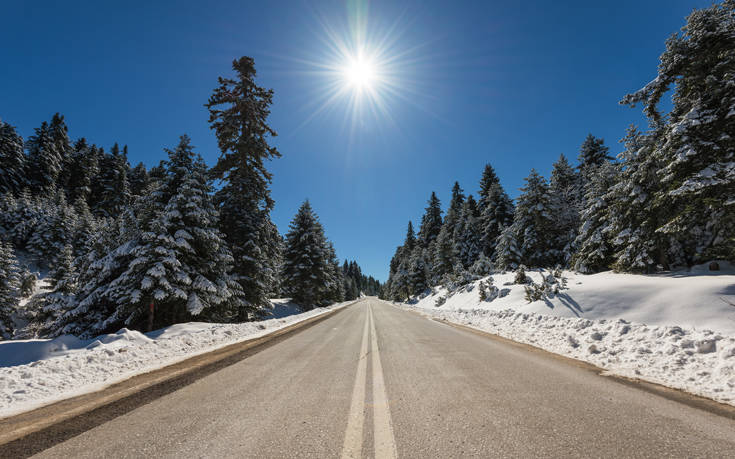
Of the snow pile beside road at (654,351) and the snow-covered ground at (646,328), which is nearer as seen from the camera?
the snow pile beside road at (654,351)

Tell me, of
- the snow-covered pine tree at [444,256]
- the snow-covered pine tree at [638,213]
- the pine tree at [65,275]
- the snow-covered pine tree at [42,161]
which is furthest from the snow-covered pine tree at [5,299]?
the snow-covered pine tree at [42,161]

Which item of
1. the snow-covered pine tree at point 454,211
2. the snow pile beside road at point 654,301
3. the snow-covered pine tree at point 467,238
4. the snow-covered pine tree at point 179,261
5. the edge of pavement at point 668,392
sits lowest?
the edge of pavement at point 668,392

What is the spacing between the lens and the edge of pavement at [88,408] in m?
2.40

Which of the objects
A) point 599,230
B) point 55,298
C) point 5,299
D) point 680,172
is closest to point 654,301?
point 680,172

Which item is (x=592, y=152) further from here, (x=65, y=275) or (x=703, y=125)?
(x=65, y=275)

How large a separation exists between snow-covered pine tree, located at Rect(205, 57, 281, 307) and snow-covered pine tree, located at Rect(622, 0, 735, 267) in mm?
19371

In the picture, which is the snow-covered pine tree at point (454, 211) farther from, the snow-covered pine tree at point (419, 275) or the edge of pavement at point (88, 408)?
the edge of pavement at point (88, 408)

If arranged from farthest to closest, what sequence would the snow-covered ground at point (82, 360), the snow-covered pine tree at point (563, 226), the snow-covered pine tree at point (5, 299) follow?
the snow-covered pine tree at point (563, 226), the snow-covered pine tree at point (5, 299), the snow-covered ground at point (82, 360)

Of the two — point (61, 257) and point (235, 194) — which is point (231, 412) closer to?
point (235, 194)

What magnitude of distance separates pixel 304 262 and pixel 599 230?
24061mm

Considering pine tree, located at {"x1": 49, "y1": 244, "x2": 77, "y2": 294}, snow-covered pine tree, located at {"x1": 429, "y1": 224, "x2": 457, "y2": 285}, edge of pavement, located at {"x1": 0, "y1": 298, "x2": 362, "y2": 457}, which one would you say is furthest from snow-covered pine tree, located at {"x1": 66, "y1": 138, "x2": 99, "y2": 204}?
edge of pavement, located at {"x1": 0, "y1": 298, "x2": 362, "y2": 457}

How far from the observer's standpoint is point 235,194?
54.6ft

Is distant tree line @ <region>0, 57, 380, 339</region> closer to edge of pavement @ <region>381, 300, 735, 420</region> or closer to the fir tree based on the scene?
edge of pavement @ <region>381, 300, 735, 420</region>

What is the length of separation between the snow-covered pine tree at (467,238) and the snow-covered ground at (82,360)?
34002 millimetres
